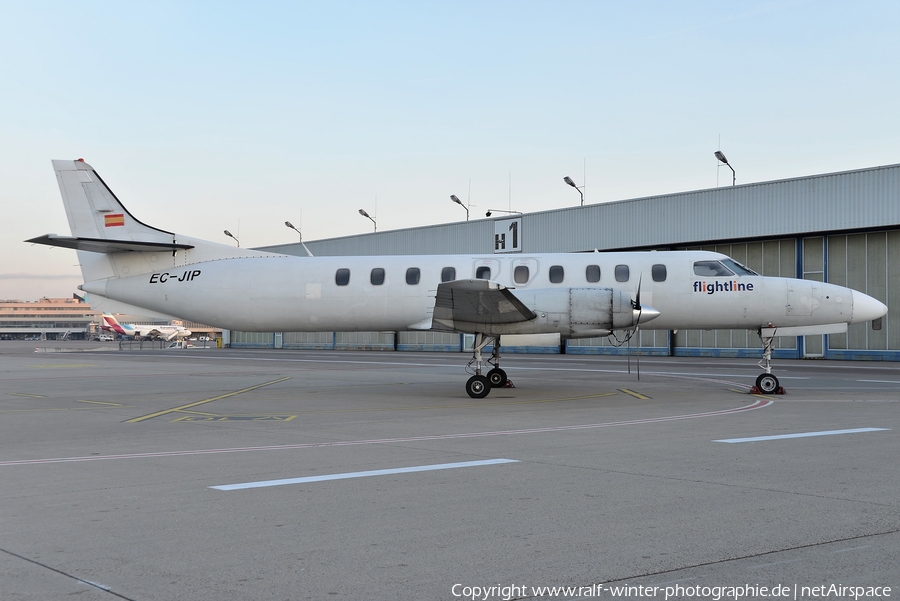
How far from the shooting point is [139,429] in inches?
516

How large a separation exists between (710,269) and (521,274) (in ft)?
15.4

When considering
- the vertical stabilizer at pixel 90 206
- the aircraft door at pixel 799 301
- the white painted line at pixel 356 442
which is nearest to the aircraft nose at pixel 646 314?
the aircraft door at pixel 799 301

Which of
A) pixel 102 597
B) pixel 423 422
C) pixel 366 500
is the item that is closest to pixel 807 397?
pixel 423 422

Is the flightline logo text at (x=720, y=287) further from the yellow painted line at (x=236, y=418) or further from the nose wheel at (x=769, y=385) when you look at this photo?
the yellow painted line at (x=236, y=418)

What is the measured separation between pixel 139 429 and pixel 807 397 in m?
14.2

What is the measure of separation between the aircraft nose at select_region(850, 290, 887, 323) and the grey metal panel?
20.2 m

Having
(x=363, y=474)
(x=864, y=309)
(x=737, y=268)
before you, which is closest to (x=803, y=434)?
(x=363, y=474)

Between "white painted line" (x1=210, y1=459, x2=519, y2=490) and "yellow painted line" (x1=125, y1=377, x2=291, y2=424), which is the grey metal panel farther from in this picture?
"white painted line" (x1=210, y1=459, x2=519, y2=490)

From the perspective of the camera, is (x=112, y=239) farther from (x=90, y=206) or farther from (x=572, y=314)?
(x=572, y=314)

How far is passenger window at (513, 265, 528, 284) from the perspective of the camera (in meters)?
19.8

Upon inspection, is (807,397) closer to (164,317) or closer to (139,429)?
(139,429)

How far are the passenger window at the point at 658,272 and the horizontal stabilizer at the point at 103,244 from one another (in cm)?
1222

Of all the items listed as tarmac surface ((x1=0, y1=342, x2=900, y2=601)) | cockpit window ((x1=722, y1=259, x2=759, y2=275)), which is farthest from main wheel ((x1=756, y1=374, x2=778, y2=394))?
tarmac surface ((x1=0, y1=342, x2=900, y2=601))

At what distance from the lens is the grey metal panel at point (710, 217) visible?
124 ft
